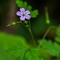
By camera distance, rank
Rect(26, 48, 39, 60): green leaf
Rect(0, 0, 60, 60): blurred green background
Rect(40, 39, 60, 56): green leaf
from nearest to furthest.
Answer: Rect(26, 48, 39, 60): green leaf < Rect(40, 39, 60, 56): green leaf < Rect(0, 0, 60, 60): blurred green background

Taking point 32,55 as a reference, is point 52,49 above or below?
below

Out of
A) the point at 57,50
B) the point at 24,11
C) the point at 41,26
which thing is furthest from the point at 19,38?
the point at 24,11

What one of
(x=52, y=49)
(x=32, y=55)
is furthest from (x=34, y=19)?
(x=32, y=55)

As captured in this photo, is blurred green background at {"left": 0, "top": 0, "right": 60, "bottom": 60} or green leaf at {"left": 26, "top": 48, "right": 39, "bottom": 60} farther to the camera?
blurred green background at {"left": 0, "top": 0, "right": 60, "bottom": 60}

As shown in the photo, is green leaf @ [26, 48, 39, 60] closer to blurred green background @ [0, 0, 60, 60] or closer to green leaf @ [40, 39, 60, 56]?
green leaf @ [40, 39, 60, 56]

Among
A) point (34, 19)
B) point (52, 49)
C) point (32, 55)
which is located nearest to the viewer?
point (32, 55)

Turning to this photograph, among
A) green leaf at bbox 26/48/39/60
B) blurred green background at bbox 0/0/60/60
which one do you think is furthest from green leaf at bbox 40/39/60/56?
blurred green background at bbox 0/0/60/60

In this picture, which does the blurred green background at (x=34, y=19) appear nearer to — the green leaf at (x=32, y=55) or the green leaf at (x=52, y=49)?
the green leaf at (x=52, y=49)

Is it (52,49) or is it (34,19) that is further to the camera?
(34,19)

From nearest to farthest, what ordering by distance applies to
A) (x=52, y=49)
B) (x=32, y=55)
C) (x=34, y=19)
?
(x=32, y=55) → (x=52, y=49) → (x=34, y=19)

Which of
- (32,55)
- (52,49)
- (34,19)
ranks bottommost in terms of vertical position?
(34,19)

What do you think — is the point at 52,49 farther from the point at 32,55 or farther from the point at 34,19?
the point at 34,19

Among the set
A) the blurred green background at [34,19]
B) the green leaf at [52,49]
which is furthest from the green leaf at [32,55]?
the blurred green background at [34,19]

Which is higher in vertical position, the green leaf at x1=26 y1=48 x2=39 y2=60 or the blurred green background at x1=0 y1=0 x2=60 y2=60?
the green leaf at x1=26 y1=48 x2=39 y2=60
